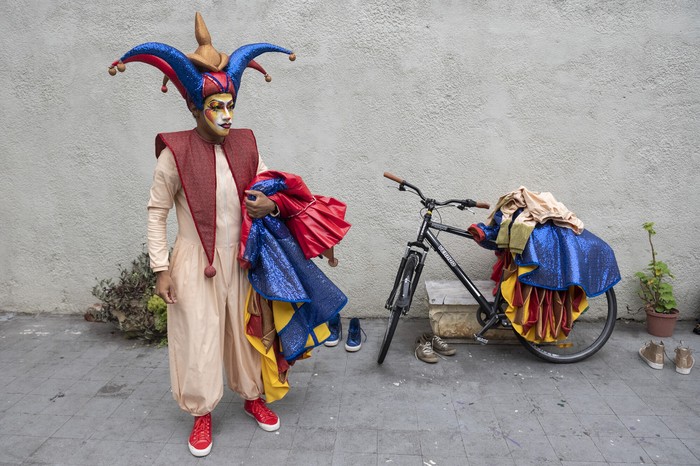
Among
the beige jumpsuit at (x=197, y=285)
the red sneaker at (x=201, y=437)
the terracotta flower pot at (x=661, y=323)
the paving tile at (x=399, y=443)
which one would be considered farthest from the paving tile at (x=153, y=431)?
the terracotta flower pot at (x=661, y=323)

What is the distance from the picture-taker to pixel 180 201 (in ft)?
9.00

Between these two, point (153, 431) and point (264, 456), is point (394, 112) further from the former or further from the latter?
point (153, 431)

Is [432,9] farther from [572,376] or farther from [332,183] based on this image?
[572,376]

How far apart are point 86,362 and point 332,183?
8.18 feet

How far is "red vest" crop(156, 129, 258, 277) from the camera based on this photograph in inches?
102

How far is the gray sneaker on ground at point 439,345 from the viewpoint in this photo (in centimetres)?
387

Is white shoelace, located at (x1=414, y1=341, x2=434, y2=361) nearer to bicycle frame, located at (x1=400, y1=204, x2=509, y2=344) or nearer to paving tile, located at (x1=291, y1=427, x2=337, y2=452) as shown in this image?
bicycle frame, located at (x1=400, y1=204, x2=509, y2=344)

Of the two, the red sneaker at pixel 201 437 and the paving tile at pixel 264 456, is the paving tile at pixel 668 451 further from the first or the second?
the red sneaker at pixel 201 437

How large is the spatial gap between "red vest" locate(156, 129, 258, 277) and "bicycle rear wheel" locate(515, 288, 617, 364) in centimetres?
240

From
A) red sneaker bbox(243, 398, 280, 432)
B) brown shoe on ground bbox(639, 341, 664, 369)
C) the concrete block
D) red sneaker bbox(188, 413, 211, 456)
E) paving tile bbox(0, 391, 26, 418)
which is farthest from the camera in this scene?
the concrete block

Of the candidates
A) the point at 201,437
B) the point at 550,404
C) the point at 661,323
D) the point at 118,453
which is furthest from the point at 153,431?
the point at 661,323

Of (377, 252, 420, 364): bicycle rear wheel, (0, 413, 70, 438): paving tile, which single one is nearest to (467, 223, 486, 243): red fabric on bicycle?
(377, 252, 420, 364): bicycle rear wheel

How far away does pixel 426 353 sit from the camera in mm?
3793

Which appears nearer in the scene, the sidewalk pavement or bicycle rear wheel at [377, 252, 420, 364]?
the sidewalk pavement
